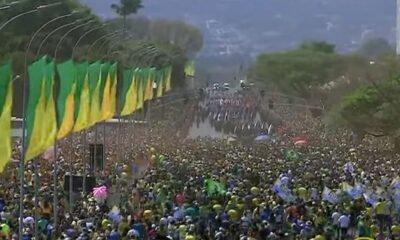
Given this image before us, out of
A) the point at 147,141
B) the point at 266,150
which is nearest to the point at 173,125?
the point at 147,141

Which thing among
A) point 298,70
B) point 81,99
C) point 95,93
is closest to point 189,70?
point 298,70

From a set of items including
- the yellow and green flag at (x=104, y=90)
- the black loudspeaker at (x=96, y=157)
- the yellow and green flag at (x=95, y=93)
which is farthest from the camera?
the black loudspeaker at (x=96, y=157)

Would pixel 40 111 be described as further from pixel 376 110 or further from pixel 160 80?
pixel 160 80

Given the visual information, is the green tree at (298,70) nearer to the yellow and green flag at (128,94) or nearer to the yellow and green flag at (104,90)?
the yellow and green flag at (128,94)

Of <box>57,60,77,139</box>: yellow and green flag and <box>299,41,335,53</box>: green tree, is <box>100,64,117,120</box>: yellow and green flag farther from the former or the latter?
<box>299,41,335,53</box>: green tree

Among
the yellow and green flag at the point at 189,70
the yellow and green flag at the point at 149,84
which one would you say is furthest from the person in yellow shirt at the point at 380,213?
the yellow and green flag at the point at 189,70

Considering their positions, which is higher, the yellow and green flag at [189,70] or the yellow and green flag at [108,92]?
the yellow and green flag at [108,92]
